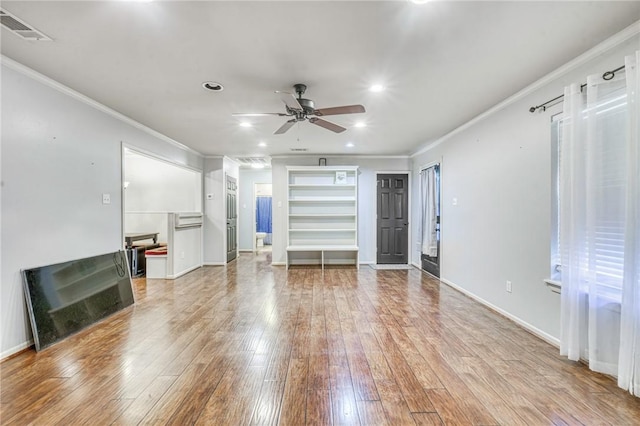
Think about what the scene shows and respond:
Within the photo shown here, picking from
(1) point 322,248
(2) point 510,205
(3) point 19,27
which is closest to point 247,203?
(1) point 322,248

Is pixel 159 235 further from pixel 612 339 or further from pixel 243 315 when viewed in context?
pixel 612 339

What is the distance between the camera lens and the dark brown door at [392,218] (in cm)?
654

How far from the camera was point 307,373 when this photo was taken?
2135 mm

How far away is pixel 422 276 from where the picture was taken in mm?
5406

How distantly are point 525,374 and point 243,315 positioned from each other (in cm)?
277

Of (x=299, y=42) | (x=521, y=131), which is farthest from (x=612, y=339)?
(x=299, y=42)

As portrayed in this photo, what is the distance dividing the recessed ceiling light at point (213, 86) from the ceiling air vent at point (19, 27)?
1.13 meters

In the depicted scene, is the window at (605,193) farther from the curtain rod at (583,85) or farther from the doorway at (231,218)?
the doorway at (231,218)

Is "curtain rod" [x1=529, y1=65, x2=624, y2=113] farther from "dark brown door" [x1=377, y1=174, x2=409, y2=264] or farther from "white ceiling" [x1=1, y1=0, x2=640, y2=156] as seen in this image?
"dark brown door" [x1=377, y1=174, x2=409, y2=264]

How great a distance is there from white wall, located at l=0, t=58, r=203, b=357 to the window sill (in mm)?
4802

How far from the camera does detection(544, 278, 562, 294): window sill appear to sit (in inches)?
98.6

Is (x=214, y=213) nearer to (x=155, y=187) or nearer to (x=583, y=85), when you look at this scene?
(x=155, y=187)

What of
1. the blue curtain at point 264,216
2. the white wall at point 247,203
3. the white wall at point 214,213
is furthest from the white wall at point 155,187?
the blue curtain at point 264,216

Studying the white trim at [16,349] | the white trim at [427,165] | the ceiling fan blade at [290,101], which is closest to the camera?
the white trim at [16,349]
